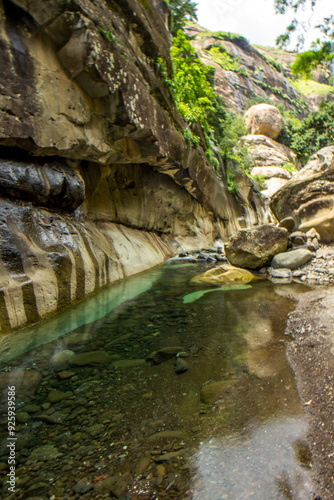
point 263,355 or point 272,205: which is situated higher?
point 272,205

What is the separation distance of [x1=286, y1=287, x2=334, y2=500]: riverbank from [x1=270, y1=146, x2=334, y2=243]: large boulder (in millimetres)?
5611

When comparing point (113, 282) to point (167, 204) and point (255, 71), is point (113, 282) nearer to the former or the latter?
point (167, 204)

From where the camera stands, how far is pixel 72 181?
641 cm

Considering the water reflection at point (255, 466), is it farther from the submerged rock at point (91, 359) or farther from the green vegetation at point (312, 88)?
the green vegetation at point (312, 88)

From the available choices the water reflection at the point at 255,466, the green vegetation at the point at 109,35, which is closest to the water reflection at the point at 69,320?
the water reflection at the point at 255,466

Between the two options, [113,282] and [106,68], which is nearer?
[106,68]

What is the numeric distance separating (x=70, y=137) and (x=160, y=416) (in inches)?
234

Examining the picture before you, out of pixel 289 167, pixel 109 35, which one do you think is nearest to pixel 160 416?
pixel 109 35

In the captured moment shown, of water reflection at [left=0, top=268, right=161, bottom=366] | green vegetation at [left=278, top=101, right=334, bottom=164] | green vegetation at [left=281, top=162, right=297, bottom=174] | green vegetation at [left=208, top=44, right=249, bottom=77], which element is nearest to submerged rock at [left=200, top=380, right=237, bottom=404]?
water reflection at [left=0, top=268, right=161, bottom=366]

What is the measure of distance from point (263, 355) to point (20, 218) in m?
4.35

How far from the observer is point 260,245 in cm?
779

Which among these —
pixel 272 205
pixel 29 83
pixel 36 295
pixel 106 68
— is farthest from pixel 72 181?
pixel 272 205

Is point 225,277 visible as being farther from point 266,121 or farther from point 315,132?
point 266,121

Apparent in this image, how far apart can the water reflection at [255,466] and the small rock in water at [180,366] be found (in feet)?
2.93
